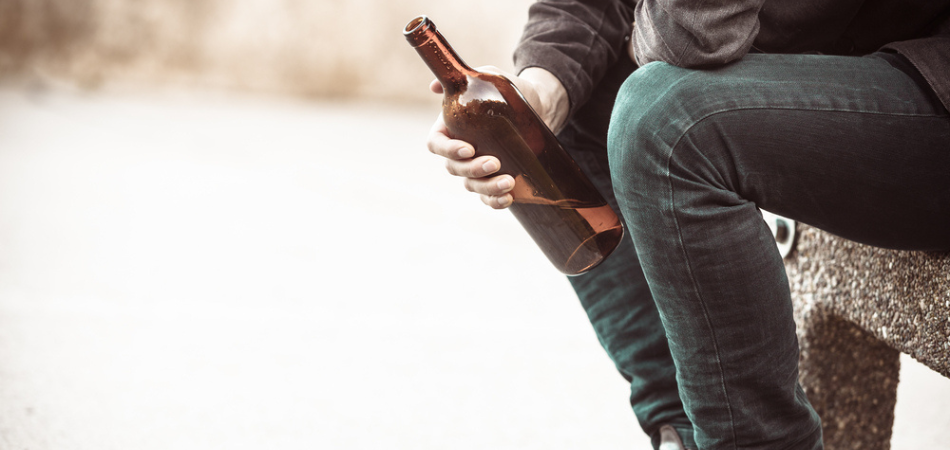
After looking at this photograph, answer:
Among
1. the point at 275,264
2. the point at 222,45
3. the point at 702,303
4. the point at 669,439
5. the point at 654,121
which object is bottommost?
the point at 222,45

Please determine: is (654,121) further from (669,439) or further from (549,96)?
(669,439)

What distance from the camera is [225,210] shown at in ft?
7.37

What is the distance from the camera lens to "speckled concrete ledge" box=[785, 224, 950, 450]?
624mm

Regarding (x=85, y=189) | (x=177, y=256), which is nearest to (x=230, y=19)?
(x=85, y=189)

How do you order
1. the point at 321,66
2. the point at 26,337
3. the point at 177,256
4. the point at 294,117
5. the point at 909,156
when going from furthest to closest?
1. the point at 321,66
2. the point at 294,117
3. the point at 177,256
4. the point at 26,337
5. the point at 909,156

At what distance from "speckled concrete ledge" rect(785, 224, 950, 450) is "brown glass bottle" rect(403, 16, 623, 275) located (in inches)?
10.7

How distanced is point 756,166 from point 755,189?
0.02 metres

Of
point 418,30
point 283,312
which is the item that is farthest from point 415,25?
point 283,312

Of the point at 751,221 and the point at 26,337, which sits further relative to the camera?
the point at 26,337

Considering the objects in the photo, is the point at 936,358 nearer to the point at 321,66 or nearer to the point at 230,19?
the point at 321,66

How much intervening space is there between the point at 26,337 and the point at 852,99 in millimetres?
1456

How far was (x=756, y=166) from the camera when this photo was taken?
51 cm

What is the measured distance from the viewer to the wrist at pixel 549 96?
0.72 meters

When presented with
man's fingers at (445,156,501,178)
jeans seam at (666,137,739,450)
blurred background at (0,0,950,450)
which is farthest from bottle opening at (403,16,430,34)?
blurred background at (0,0,950,450)
